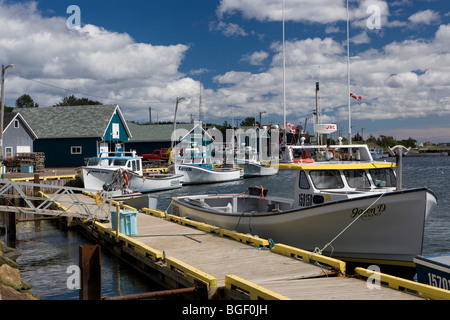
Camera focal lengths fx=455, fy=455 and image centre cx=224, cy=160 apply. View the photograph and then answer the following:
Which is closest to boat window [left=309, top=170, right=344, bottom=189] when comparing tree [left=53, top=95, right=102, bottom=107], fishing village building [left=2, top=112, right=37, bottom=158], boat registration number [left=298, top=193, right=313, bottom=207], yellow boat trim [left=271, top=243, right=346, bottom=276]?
boat registration number [left=298, top=193, right=313, bottom=207]

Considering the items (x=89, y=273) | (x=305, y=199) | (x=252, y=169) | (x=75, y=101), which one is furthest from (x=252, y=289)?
(x=75, y=101)

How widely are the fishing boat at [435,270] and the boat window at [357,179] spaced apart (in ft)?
14.4

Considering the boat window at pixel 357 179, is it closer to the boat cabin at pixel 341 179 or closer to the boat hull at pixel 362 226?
the boat cabin at pixel 341 179

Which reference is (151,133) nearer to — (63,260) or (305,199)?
(63,260)

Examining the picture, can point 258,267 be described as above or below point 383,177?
below

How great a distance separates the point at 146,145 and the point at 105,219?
4441 cm

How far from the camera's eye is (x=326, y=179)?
1328cm

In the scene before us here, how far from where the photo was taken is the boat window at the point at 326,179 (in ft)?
43.3

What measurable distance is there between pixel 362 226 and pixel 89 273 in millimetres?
6926

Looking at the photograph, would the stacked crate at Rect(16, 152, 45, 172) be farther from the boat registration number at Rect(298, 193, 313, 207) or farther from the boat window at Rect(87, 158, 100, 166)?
the boat registration number at Rect(298, 193, 313, 207)

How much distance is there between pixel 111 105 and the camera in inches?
2148

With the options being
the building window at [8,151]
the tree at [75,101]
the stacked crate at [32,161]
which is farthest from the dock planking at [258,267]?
the tree at [75,101]

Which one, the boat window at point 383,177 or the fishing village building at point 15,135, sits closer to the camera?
the boat window at point 383,177
